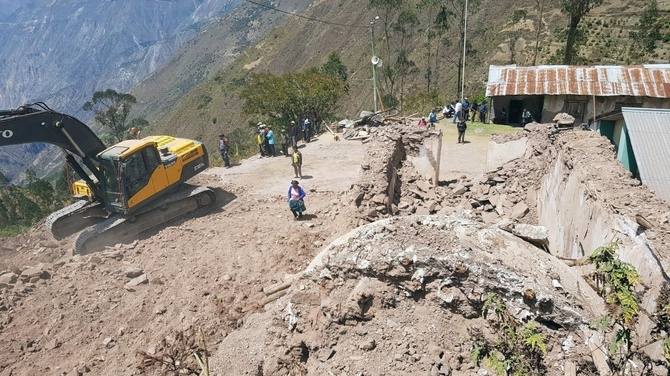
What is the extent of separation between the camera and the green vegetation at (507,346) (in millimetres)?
3980

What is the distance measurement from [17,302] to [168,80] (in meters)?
174

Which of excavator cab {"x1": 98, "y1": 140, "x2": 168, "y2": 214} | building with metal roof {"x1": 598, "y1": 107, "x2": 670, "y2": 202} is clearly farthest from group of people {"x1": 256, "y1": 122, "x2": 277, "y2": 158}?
building with metal roof {"x1": 598, "y1": 107, "x2": 670, "y2": 202}

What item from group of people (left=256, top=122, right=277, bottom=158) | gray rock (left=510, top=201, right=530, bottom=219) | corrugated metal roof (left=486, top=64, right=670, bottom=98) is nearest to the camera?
gray rock (left=510, top=201, right=530, bottom=219)

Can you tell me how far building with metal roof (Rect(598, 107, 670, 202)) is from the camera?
712 centimetres

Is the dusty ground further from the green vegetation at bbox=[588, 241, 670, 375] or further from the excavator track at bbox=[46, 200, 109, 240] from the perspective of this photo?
the excavator track at bbox=[46, 200, 109, 240]

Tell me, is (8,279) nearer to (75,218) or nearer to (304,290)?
(75,218)

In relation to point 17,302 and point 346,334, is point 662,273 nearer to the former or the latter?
point 346,334

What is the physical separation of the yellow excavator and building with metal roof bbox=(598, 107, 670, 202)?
10.4 m

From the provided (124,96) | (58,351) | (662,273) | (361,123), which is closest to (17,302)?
(58,351)

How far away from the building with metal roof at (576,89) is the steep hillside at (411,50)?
40.4 feet

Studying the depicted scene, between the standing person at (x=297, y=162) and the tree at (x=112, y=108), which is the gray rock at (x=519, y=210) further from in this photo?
the tree at (x=112, y=108)

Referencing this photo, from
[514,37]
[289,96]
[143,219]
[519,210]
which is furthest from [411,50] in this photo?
[143,219]

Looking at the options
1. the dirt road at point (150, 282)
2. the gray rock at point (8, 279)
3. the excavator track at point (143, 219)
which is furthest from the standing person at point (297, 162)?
the gray rock at point (8, 279)

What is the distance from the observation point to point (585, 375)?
13.1ft
